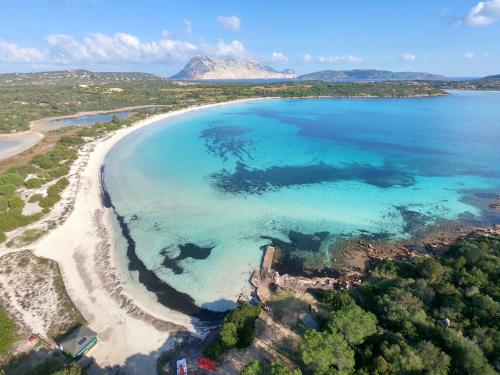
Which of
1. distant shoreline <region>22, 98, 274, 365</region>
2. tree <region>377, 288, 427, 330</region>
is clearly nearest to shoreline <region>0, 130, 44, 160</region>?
distant shoreline <region>22, 98, 274, 365</region>

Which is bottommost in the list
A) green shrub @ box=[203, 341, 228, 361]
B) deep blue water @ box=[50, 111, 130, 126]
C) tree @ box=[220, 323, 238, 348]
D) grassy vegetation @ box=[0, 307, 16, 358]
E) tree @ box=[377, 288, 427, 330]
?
deep blue water @ box=[50, 111, 130, 126]

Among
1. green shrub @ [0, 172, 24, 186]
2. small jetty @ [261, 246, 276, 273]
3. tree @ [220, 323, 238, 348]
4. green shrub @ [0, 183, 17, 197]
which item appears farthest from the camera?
green shrub @ [0, 172, 24, 186]

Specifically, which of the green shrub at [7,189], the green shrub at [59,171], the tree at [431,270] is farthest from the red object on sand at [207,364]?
the green shrub at [59,171]

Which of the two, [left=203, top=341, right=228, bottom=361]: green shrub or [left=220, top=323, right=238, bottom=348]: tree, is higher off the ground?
[left=220, top=323, right=238, bottom=348]: tree

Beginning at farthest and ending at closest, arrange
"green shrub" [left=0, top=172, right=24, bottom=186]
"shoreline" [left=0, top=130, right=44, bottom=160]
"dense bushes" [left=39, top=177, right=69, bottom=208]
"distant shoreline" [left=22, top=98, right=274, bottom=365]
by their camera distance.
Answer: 1. "shoreline" [left=0, top=130, right=44, bottom=160]
2. "green shrub" [left=0, top=172, right=24, bottom=186]
3. "dense bushes" [left=39, top=177, right=69, bottom=208]
4. "distant shoreline" [left=22, top=98, right=274, bottom=365]

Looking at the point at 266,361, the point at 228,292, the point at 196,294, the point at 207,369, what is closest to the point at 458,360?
the point at 266,361

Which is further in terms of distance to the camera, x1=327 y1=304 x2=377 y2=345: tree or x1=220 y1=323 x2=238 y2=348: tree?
x1=220 y1=323 x2=238 y2=348: tree

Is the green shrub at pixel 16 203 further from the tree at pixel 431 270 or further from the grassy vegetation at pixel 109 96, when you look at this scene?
the grassy vegetation at pixel 109 96

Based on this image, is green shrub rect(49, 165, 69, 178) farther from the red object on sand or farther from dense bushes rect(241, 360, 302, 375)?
dense bushes rect(241, 360, 302, 375)
